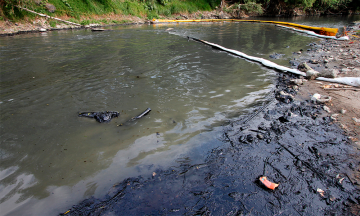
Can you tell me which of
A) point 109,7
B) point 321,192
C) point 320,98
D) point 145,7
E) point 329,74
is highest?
point 145,7

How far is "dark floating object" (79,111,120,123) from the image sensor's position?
10.7 feet

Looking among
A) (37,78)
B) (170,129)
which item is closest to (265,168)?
(170,129)

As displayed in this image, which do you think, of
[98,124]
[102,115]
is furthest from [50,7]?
[98,124]

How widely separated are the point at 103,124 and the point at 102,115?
0.21 meters

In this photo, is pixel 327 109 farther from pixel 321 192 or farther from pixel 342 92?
pixel 321 192

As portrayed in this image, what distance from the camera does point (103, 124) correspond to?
317 cm

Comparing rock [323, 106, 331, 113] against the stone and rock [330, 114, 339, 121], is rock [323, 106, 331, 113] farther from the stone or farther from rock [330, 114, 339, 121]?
the stone

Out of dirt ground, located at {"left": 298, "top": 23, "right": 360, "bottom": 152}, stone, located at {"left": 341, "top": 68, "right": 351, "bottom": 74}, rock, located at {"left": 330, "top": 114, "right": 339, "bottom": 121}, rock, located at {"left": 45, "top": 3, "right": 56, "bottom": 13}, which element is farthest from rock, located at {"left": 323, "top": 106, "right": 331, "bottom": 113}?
rock, located at {"left": 45, "top": 3, "right": 56, "bottom": 13}

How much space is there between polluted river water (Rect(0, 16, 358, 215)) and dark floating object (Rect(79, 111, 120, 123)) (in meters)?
0.10

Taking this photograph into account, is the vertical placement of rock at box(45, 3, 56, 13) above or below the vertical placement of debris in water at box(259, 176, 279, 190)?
above

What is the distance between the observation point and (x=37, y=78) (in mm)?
5117

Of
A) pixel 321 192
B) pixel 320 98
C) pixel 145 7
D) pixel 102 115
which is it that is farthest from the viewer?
pixel 145 7

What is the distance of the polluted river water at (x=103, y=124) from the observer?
2211 millimetres

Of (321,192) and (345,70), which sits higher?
(345,70)
